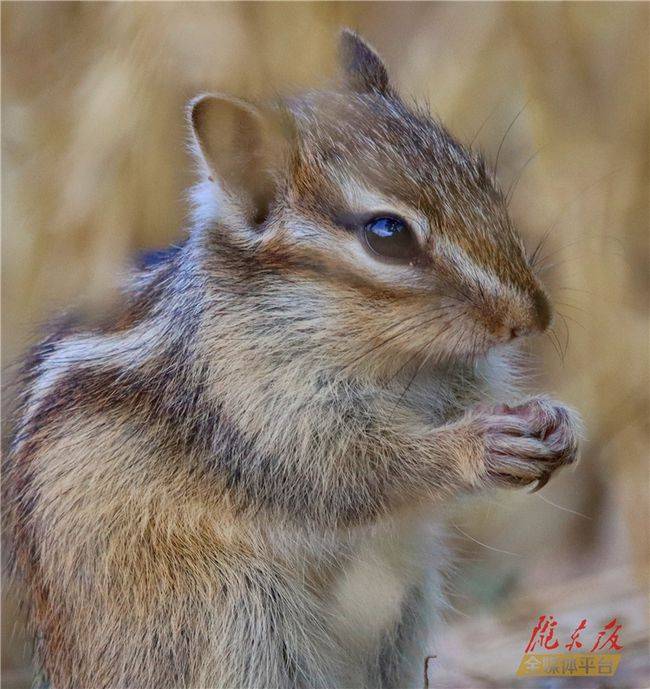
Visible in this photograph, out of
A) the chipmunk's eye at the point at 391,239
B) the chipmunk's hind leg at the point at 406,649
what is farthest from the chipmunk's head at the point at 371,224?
the chipmunk's hind leg at the point at 406,649

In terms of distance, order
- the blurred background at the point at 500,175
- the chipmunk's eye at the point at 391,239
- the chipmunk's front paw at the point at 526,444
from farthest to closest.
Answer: the blurred background at the point at 500,175 < the chipmunk's front paw at the point at 526,444 < the chipmunk's eye at the point at 391,239

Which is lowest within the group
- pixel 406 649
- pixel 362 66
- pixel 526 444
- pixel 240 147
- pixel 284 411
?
pixel 406 649

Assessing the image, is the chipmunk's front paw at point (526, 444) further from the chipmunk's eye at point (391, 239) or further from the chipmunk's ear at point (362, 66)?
the chipmunk's ear at point (362, 66)

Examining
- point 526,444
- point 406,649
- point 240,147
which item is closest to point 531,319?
point 526,444

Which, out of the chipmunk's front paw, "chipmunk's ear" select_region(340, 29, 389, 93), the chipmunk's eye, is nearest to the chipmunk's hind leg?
the chipmunk's front paw

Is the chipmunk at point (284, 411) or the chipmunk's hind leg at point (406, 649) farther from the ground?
the chipmunk at point (284, 411)

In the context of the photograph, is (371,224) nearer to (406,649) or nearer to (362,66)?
(362,66)
